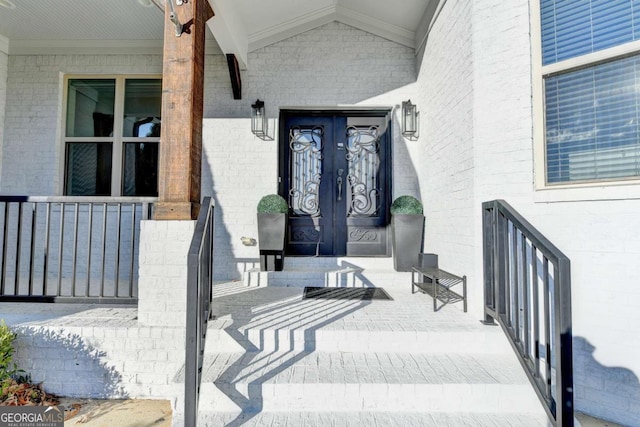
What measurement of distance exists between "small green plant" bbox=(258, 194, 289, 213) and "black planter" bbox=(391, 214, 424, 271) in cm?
134

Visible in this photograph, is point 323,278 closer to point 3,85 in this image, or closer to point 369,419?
point 369,419

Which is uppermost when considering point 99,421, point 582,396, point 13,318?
point 13,318

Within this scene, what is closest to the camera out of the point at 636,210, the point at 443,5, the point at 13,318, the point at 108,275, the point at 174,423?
the point at 174,423

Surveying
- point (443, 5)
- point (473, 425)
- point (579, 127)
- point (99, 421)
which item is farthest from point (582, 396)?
point (443, 5)

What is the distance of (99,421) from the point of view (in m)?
2.07

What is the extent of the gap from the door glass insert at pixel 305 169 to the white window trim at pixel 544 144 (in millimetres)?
2647

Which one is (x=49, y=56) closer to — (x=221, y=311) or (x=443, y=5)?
(x=221, y=311)

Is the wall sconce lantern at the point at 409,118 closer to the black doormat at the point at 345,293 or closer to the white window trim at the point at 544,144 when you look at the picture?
the white window trim at the point at 544,144

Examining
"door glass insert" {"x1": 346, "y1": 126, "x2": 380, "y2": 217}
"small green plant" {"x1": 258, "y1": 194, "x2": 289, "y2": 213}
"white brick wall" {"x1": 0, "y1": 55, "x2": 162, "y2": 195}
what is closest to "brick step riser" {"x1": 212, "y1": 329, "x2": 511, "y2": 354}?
"small green plant" {"x1": 258, "y1": 194, "x2": 289, "y2": 213}

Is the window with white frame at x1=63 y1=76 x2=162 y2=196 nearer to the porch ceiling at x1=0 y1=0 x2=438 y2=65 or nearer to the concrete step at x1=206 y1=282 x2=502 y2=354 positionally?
the porch ceiling at x1=0 y1=0 x2=438 y2=65

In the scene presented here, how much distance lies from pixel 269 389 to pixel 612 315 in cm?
212

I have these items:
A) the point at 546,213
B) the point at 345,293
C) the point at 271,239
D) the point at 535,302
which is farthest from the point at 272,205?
the point at 535,302

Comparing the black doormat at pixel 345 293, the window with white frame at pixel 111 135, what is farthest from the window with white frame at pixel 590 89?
the window with white frame at pixel 111 135

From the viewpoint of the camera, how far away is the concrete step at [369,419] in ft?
5.62
